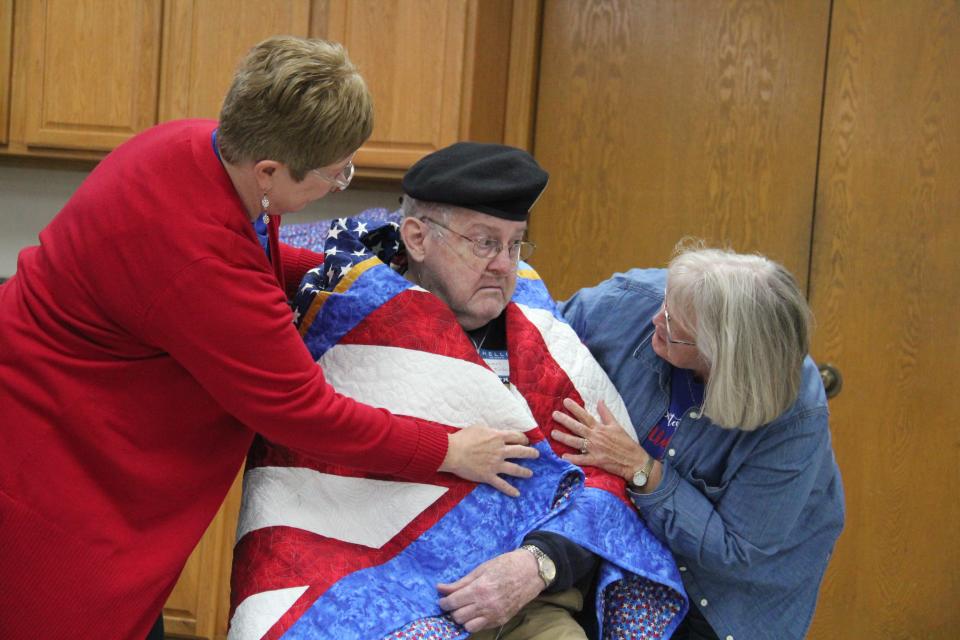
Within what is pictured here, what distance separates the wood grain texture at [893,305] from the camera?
311 cm

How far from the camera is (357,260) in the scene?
6.04ft

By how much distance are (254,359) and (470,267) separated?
507 mm

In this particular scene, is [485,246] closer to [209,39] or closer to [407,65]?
[407,65]

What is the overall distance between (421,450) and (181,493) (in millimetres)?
371

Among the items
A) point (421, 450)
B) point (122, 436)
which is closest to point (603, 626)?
point (421, 450)

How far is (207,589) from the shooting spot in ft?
10.9

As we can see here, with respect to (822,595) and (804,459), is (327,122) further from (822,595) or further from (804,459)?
(822,595)

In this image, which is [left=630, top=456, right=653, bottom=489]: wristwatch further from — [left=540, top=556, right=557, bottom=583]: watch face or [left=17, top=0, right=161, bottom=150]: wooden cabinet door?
[left=17, top=0, right=161, bottom=150]: wooden cabinet door

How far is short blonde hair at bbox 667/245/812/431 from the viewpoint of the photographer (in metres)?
1.72

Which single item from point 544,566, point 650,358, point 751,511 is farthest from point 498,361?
point 751,511

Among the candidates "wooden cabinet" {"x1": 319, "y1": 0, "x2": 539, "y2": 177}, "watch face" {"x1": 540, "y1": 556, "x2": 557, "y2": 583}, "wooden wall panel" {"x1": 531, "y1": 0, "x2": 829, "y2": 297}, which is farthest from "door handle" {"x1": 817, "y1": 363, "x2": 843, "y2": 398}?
"watch face" {"x1": 540, "y1": 556, "x2": 557, "y2": 583}

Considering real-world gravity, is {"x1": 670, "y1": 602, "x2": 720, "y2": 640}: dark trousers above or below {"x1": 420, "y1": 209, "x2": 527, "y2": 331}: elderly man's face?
below

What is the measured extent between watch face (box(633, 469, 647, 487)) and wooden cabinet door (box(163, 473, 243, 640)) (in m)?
1.83

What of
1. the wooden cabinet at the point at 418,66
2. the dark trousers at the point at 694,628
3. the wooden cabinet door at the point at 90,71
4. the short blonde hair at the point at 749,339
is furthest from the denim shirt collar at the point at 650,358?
the wooden cabinet door at the point at 90,71
